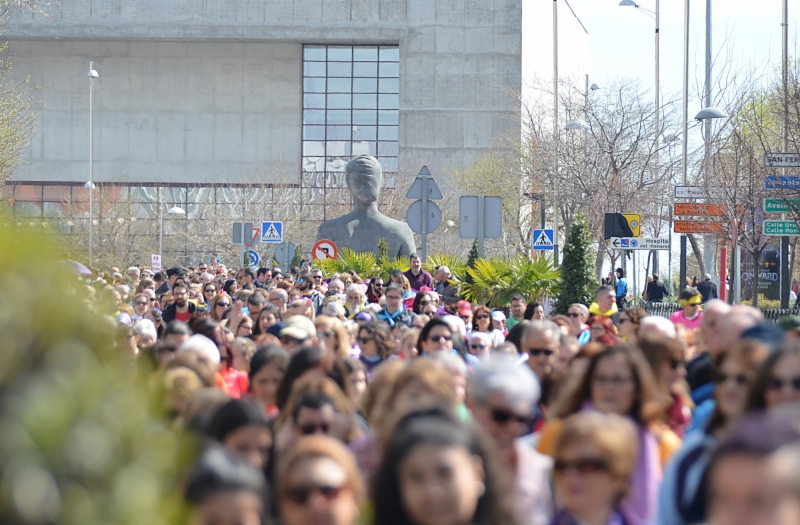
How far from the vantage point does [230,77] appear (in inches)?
3095

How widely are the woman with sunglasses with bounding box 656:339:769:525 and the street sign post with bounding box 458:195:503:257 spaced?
12.0 m

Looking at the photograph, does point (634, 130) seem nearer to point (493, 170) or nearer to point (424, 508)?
point (493, 170)

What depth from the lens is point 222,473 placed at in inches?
101

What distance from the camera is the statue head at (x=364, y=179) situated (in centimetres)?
3481

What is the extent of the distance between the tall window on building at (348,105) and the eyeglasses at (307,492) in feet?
249

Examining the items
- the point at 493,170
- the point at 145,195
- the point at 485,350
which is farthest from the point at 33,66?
the point at 485,350

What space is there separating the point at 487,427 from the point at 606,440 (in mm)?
1035

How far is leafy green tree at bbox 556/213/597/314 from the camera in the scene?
18.1 metres

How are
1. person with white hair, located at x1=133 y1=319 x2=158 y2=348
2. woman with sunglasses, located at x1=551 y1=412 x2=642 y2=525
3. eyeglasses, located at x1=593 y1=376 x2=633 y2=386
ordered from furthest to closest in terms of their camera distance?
1. person with white hair, located at x1=133 y1=319 x2=158 y2=348
2. eyeglasses, located at x1=593 y1=376 x2=633 y2=386
3. woman with sunglasses, located at x1=551 y1=412 x2=642 y2=525

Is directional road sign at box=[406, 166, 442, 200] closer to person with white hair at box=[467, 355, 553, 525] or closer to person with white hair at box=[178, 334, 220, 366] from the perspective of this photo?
person with white hair at box=[178, 334, 220, 366]

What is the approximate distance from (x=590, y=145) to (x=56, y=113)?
47183 millimetres

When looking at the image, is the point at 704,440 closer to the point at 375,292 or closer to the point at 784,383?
the point at 784,383

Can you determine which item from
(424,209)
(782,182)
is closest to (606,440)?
(424,209)

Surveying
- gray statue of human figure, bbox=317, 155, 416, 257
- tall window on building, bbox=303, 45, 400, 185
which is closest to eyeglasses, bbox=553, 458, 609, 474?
gray statue of human figure, bbox=317, 155, 416, 257
